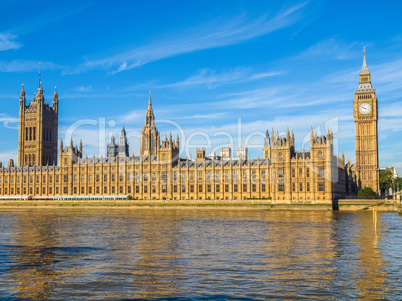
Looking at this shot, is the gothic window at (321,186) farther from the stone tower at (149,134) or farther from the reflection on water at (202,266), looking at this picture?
the stone tower at (149,134)

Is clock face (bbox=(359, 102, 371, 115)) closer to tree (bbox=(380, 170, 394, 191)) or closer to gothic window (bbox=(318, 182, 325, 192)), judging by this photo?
tree (bbox=(380, 170, 394, 191))

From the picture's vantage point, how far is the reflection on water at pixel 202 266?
2591cm

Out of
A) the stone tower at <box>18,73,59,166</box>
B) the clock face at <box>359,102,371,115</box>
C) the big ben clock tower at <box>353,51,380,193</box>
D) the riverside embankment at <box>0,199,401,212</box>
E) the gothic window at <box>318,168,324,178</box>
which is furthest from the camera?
the stone tower at <box>18,73,59,166</box>

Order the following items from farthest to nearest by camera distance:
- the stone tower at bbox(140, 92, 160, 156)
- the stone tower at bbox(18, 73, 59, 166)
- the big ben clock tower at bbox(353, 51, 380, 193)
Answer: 1. the stone tower at bbox(140, 92, 160, 156)
2. the stone tower at bbox(18, 73, 59, 166)
3. the big ben clock tower at bbox(353, 51, 380, 193)

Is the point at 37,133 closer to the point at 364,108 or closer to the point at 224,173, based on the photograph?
the point at 224,173

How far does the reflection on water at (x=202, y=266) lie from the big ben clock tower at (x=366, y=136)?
91525 millimetres

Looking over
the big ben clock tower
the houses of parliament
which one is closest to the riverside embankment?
the houses of parliament

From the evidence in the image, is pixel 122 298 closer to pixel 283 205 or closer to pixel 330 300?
pixel 330 300

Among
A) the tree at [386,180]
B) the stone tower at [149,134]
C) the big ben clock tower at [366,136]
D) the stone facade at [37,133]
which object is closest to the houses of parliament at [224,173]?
the big ben clock tower at [366,136]

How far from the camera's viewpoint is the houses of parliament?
112000 mm

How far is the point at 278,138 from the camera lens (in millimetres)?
116812

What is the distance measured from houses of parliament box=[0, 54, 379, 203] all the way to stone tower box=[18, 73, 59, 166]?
53.1ft

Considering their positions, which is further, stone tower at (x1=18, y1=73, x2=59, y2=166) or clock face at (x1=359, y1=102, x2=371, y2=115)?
stone tower at (x1=18, y1=73, x2=59, y2=166)

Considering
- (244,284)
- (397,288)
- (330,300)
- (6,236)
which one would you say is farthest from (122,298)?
(6,236)
